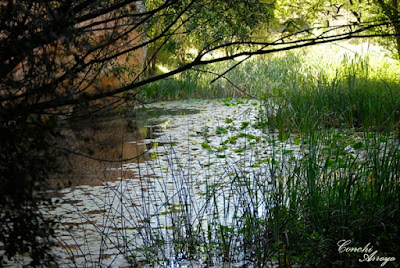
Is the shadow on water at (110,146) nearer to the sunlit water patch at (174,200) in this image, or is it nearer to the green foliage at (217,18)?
the sunlit water patch at (174,200)

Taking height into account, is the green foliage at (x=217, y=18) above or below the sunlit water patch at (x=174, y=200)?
above

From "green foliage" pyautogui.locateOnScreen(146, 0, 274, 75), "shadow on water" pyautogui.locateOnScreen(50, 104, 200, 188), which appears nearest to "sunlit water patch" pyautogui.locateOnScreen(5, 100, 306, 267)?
"shadow on water" pyautogui.locateOnScreen(50, 104, 200, 188)

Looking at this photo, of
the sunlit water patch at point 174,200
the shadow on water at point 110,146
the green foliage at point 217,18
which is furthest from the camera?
the green foliage at point 217,18

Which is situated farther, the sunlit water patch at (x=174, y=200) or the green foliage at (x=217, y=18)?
the green foliage at (x=217, y=18)

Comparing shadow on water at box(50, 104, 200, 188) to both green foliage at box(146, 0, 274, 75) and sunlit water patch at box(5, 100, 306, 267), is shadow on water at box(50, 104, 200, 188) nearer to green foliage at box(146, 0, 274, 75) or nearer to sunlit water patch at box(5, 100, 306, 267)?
sunlit water patch at box(5, 100, 306, 267)

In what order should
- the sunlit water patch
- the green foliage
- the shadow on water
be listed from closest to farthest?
Answer: the sunlit water patch < the shadow on water < the green foliage

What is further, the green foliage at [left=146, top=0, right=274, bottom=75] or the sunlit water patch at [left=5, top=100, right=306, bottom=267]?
the green foliage at [left=146, top=0, right=274, bottom=75]

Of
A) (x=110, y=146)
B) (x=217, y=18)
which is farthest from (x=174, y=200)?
(x=110, y=146)

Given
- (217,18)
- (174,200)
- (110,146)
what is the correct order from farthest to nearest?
(110,146), (174,200), (217,18)

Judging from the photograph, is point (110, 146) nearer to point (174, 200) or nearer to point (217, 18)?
point (174, 200)

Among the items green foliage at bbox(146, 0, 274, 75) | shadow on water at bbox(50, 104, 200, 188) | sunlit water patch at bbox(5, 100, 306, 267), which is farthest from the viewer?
green foliage at bbox(146, 0, 274, 75)

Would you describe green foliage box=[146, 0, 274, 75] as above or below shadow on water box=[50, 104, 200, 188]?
above

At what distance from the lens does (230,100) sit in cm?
993

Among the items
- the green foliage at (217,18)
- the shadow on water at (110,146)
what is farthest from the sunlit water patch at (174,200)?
the green foliage at (217,18)
